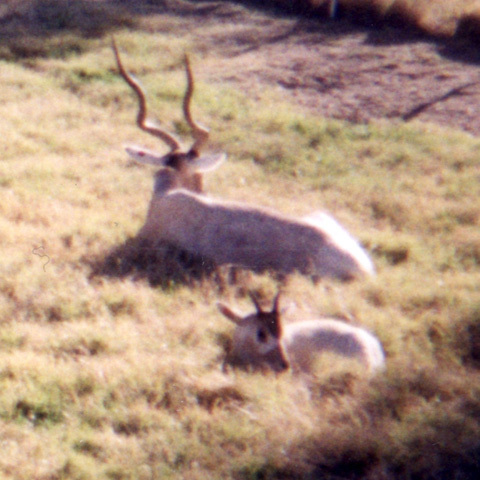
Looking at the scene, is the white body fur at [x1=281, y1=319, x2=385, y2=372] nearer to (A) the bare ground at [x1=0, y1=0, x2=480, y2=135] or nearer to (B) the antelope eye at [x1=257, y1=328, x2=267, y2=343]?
(B) the antelope eye at [x1=257, y1=328, x2=267, y2=343]

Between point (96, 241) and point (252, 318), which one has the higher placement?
point (252, 318)

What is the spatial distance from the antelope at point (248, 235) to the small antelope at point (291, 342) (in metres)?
1.17

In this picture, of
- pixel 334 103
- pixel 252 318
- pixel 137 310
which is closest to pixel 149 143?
pixel 334 103

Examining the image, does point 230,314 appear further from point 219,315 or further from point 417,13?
point 417,13

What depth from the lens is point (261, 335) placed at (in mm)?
5066

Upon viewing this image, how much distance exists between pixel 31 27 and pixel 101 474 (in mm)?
13170

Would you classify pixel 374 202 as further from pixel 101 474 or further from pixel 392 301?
pixel 101 474

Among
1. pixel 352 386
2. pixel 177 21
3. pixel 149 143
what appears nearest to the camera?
pixel 352 386

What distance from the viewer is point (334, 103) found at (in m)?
11.7

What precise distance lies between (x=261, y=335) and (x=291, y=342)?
0.97ft

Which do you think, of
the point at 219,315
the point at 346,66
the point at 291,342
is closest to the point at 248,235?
the point at 219,315

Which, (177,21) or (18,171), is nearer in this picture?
(18,171)

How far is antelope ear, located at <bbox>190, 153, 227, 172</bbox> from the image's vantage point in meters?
7.69

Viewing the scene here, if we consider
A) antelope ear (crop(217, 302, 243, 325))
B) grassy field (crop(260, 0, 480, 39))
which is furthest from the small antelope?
grassy field (crop(260, 0, 480, 39))
